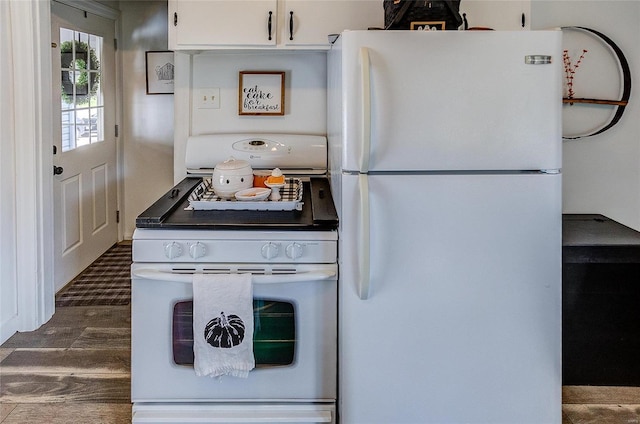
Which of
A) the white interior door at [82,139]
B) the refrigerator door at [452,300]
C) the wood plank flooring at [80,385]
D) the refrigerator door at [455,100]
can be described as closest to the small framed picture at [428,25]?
the refrigerator door at [455,100]

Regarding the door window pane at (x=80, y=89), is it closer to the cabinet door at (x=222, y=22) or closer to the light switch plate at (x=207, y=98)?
the light switch plate at (x=207, y=98)

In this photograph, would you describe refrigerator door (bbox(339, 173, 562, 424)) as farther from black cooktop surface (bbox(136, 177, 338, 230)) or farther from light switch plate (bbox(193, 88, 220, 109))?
light switch plate (bbox(193, 88, 220, 109))

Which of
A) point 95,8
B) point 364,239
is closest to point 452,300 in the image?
point 364,239

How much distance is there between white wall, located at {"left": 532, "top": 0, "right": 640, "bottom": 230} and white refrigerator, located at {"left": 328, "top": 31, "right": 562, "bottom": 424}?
1121 millimetres

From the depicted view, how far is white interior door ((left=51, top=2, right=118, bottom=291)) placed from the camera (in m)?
3.54

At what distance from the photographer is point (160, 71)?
14.6 ft

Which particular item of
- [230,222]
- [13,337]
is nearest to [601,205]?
[230,222]

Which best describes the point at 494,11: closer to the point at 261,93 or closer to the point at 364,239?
the point at 261,93

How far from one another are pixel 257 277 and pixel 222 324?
0.19m

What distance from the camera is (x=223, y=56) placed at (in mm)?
2756

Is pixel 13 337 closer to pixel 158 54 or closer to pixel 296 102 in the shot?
pixel 296 102

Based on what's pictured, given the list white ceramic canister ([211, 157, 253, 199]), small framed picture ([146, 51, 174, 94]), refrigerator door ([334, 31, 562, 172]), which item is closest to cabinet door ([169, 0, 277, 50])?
white ceramic canister ([211, 157, 253, 199])

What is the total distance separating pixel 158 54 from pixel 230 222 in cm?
298

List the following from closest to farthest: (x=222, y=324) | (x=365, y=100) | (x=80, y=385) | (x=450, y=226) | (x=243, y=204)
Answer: (x=365, y=100)
(x=450, y=226)
(x=222, y=324)
(x=243, y=204)
(x=80, y=385)
